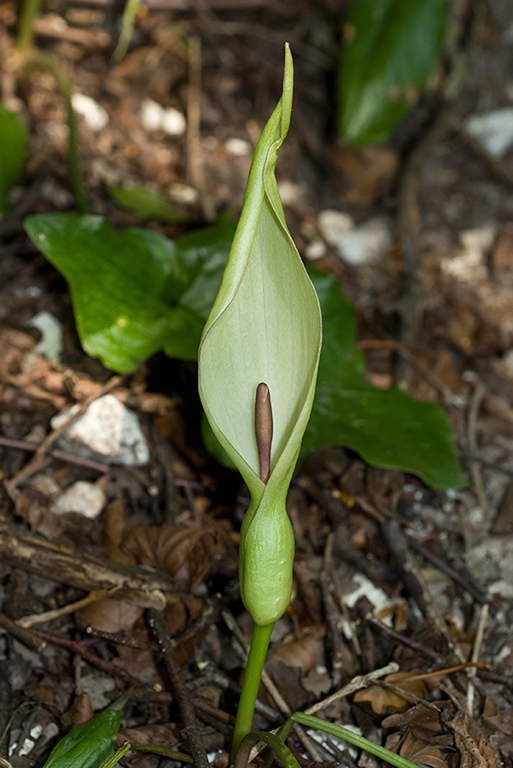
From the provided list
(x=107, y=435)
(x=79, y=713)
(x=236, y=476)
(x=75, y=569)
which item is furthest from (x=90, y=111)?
(x=79, y=713)

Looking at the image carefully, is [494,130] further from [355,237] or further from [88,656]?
[88,656]

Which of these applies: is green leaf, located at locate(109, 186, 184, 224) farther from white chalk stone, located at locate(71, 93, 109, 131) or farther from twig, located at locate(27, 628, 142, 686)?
twig, located at locate(27, 628, 142, 686)

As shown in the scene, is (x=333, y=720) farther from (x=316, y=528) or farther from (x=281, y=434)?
(x=281, y=434)

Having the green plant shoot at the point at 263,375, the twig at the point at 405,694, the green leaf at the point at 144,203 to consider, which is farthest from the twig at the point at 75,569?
the green leaf at the point at 144,203

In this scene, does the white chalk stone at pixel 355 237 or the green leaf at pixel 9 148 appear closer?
the green leaf at pixel 9 148

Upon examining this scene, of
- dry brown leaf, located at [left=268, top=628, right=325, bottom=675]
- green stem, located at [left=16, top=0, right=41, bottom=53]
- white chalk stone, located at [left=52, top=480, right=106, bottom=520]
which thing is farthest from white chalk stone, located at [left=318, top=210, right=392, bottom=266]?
dry brown leaf, located at [left=268, top=628, right=325, bottom=675]

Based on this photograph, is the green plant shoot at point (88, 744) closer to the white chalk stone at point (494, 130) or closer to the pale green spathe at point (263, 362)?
the pale green spathe at point (263, 362)

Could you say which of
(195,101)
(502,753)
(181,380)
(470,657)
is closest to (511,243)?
(195,101)
